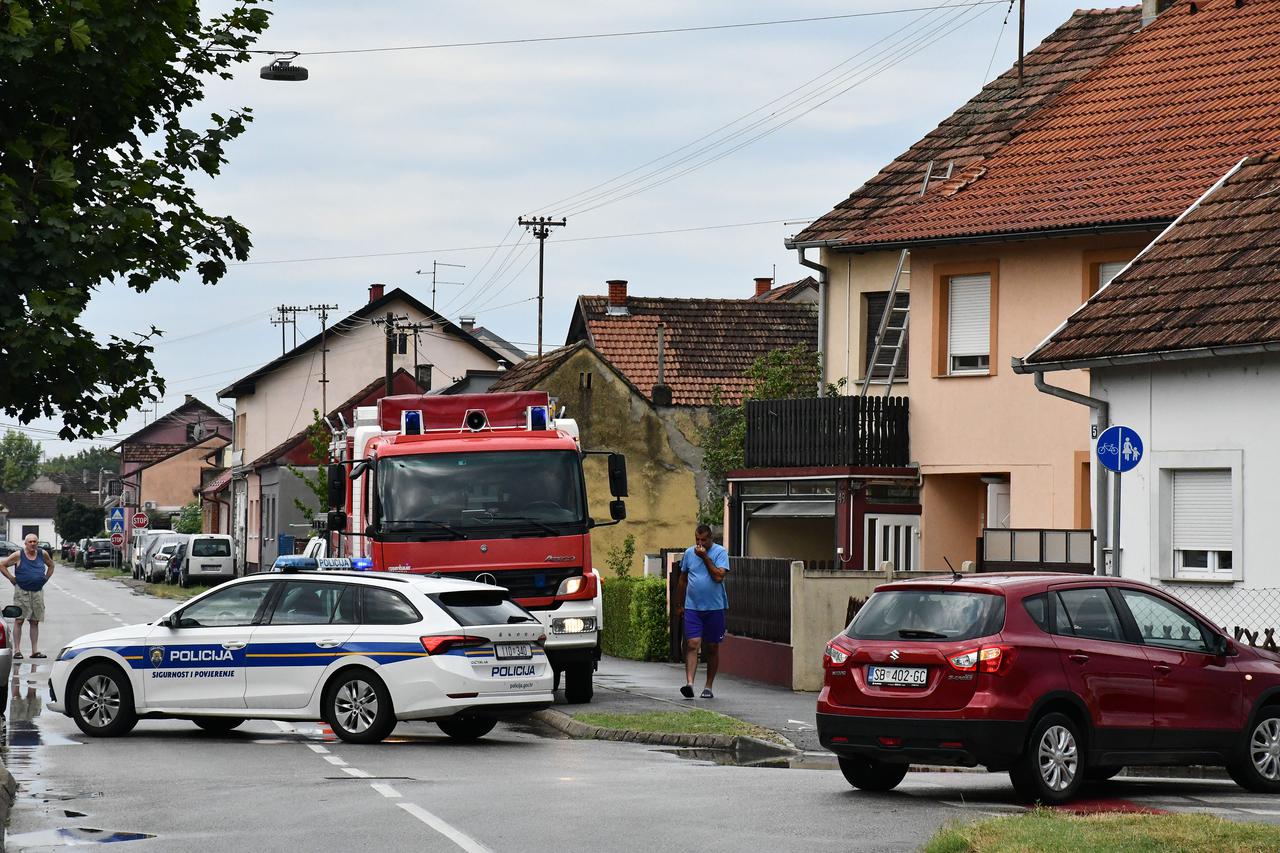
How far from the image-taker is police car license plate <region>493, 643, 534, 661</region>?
56.1 ft

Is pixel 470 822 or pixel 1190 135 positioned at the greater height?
pixel 1190 135

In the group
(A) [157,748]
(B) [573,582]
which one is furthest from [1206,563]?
(A) [157,748]

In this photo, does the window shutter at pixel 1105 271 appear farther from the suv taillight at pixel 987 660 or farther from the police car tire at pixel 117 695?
the suv taillight at pixel 987 660

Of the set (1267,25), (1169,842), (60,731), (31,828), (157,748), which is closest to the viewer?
(1169,842)

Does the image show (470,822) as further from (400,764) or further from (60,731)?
(60,731)

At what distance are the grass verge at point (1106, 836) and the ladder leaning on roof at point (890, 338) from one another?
64.5ft

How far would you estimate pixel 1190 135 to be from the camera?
92.7 feet

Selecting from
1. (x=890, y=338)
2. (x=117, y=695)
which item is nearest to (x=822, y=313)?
(x=890, y=338)

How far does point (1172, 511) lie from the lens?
20.8 meters

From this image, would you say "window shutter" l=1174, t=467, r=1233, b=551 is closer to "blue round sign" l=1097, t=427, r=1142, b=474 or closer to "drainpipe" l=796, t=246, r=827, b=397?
"blue round sign" l=1097, t=427, r=1142, b=474

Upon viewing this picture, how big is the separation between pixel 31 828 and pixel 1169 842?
6244mm

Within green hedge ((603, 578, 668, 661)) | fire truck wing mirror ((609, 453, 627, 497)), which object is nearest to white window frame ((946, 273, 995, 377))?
green hedge ((603, 578, 668, 661))

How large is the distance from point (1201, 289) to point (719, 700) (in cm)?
661

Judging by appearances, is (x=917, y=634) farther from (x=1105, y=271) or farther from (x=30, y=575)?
(x=30, y=575)
